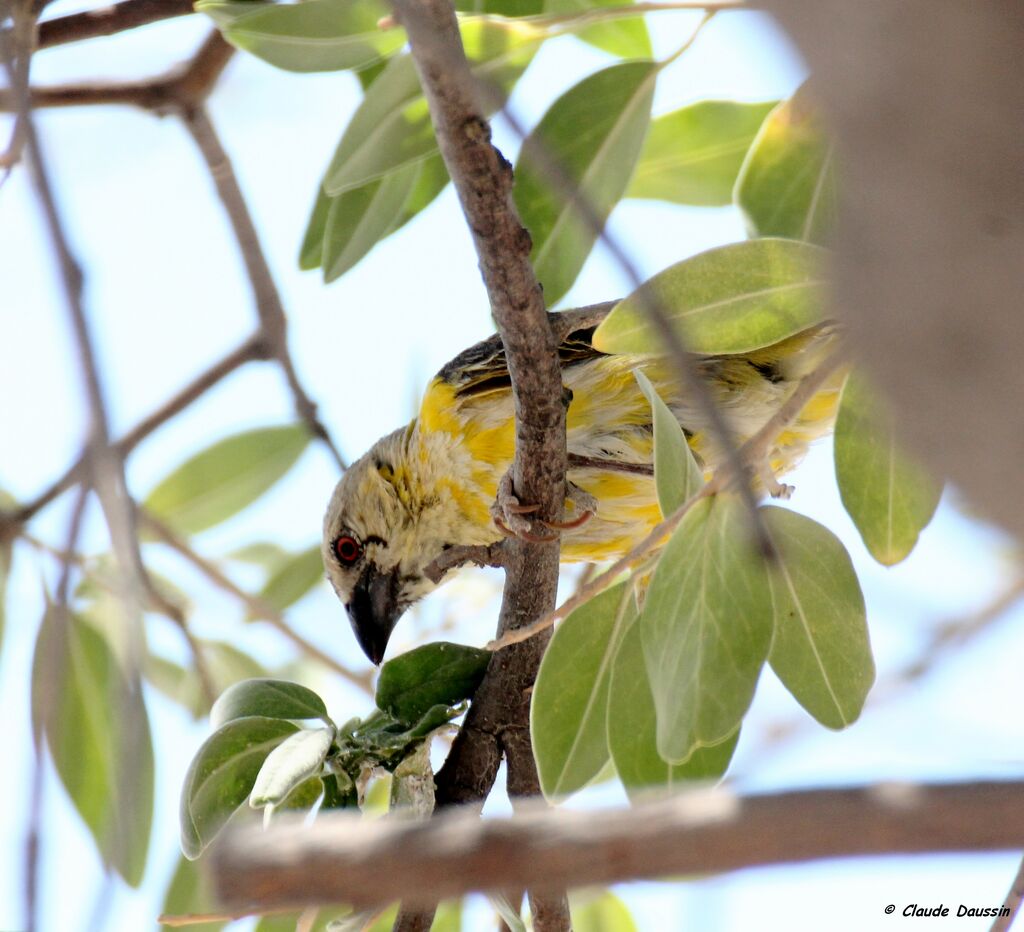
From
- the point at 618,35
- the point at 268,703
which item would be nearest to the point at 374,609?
the point at 268,703

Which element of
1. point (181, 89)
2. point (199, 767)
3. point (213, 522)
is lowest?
point (199, 767)

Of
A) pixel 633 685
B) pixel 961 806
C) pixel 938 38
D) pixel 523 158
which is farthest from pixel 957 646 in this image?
pixel 938 38

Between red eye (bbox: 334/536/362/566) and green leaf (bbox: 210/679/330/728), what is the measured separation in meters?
1.64

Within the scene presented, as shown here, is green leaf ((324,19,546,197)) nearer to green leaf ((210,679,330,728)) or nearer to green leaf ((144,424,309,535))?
green leaf ((210,679,330,728))

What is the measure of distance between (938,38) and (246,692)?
2.32 metres

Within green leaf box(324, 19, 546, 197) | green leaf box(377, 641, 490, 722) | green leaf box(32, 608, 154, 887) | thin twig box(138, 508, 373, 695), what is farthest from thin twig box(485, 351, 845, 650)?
thin twig box(138, 508, 373, 695)

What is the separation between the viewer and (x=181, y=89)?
12.8 ft

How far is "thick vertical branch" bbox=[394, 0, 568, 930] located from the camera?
2.02 m

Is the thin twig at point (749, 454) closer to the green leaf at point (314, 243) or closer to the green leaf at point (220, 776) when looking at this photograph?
the green leaf at point (220, 776)

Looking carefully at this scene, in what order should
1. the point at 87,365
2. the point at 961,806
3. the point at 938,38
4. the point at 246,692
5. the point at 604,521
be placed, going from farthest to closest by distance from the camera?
the point at 604,521
the point at 246,692
the point at 87,365
the point at 961,806
the point at 938,38

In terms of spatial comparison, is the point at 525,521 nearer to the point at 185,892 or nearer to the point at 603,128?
the point at 603,128

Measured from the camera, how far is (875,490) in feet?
7.97

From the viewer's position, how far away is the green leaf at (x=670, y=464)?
2.29m

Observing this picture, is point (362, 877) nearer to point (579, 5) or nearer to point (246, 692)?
point (246, 692)
